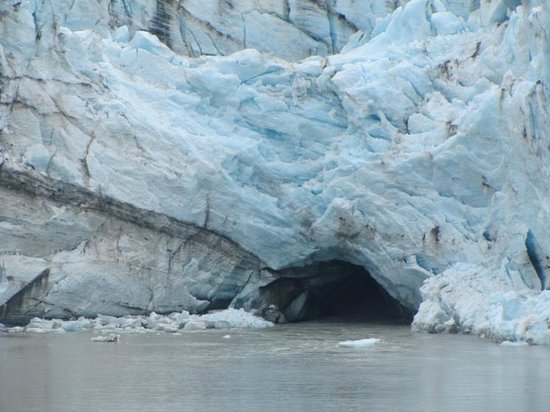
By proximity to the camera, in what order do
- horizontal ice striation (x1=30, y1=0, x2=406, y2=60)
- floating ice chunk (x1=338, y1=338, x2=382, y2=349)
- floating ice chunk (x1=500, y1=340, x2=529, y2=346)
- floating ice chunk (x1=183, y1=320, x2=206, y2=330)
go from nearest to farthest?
floating ice chunk (x1=500, y1=340, x2=529, y2=346) → floating ice chunk (x1=338, y1=338, x2=382, y2=349) → floating ice chunk (x1=183, y1=320, x2=206, y2=330) → horizontal ice striation (x1=30, y1=0, x2=406, y2=60)

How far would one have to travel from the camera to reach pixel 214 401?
9.52m

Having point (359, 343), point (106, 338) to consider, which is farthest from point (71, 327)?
point (359, 343)

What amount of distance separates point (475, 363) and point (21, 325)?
6115 millimetres

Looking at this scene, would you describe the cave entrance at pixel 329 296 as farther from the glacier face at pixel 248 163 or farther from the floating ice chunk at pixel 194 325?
the floating ice chunk at pixel 194 325

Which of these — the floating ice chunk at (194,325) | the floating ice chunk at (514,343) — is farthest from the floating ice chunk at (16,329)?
the floating ice chunk at (514,343)

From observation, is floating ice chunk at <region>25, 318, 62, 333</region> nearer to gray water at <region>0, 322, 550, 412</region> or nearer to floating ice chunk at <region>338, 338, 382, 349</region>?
gray water at <region>0, 322, 550, 412</region>

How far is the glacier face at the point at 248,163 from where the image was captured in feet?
50.3

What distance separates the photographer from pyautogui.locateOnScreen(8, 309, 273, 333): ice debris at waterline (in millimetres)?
15336

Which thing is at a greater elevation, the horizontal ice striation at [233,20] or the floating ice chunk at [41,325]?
the horizontal ice striation at [233,20]

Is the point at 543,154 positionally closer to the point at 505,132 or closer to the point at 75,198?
the point at 505,132

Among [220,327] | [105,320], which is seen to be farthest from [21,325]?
[220,327]

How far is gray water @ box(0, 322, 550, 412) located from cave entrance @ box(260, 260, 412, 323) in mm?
2245

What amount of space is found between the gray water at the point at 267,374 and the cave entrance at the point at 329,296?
2.25 meters

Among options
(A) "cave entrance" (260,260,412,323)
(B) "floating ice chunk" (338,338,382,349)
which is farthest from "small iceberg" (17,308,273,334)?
(B) "floating ice chunk" (338,338,382,349)
